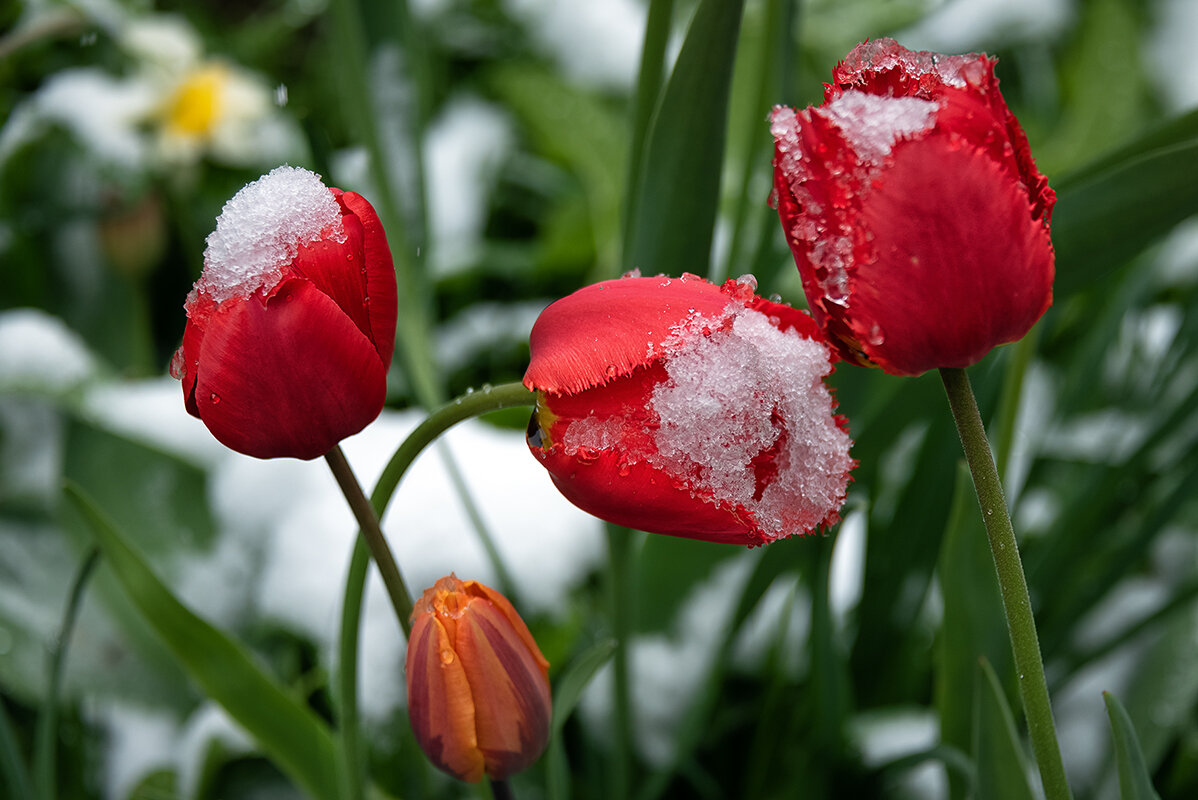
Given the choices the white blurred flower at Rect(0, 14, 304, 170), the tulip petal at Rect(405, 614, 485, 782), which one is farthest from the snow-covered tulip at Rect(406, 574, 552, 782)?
the white blurred flower at Rect(0, 14, 304, 170)

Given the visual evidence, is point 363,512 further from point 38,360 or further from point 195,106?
point 195,106

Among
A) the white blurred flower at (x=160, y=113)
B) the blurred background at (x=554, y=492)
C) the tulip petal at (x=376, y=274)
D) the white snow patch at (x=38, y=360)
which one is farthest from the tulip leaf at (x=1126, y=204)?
the white blurred flower at (x=160, y=113)

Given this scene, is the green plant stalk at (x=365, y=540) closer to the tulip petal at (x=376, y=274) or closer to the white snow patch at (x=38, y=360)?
the tulip petal at (x=376, y=274)

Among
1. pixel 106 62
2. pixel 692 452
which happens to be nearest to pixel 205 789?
pixel 692 452

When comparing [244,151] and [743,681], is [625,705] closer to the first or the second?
[743,681]

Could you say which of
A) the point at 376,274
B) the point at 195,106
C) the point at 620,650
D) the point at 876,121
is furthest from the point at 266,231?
the point at 195,106

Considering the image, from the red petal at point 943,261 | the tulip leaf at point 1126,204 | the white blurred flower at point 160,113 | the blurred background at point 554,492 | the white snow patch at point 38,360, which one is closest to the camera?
the red petal at point 943,261
